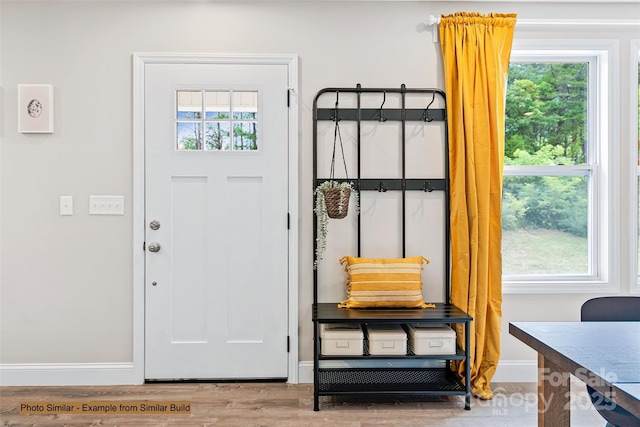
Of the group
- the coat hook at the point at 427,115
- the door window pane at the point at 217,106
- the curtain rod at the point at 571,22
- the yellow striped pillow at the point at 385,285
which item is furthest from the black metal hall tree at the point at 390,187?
the door window pane at the point at 217,106

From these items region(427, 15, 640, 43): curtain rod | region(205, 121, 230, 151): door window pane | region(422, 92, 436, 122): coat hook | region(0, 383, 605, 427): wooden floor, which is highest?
region(427, 15, 640, 43): curtain rod

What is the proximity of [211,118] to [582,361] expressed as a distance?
245cm

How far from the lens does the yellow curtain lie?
2.89 meters

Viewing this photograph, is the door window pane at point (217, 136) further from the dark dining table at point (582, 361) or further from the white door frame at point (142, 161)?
the dark dining table at point (582, 361)

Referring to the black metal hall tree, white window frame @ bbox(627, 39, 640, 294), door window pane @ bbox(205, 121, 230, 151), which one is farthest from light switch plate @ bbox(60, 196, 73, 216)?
white window frame @ bbox(627, 39, 640, 294)

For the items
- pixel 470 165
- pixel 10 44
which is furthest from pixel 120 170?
pixel 470 165

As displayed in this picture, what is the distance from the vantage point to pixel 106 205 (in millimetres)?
2994

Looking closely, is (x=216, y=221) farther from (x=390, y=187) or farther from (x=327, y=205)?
(x=390, y=187)

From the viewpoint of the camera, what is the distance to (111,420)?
99.1 inches

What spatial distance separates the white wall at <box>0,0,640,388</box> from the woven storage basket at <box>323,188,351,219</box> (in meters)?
0.60

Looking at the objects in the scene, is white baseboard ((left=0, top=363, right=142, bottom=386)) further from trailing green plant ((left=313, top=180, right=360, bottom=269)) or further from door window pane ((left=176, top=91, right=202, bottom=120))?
door window pane ((left=176, top=91, right=202, bottom=120))

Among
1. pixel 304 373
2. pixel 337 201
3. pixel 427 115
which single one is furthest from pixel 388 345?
pixel 427 115

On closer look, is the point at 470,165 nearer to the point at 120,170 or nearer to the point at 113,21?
the point at 120,170

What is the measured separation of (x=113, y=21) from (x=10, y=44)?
669 mm
